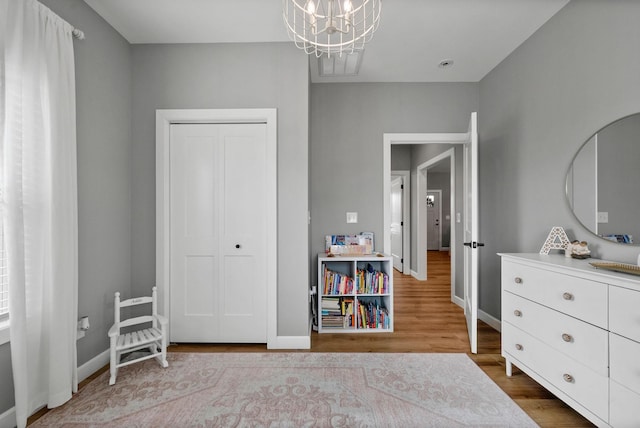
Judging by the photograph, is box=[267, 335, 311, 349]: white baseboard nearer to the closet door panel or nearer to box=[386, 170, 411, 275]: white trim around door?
the closet door panel

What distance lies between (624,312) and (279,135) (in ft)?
8.11

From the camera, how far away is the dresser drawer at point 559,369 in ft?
4.83

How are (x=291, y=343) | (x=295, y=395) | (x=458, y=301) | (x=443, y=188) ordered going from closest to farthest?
(x=295, y=395)
(x=291, y=343)
(x=458, y=301)
(x=443, y=188)

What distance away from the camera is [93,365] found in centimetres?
220

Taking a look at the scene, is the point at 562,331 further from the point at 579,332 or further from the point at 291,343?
the point at 291,343

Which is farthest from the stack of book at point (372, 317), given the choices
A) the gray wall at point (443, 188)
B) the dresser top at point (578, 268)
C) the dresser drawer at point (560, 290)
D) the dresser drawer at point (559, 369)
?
the gray wall at point (443, 188)

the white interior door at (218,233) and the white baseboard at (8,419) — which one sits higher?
the white interior door at (218,233)

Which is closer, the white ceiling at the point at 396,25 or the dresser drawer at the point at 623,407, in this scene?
the dresser drawer at the point at 623,407

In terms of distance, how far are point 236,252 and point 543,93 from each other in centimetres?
292

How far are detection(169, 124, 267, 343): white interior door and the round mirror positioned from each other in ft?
7.93

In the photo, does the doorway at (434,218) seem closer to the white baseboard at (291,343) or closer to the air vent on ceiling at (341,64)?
the air vent on ceiling at (341,64)

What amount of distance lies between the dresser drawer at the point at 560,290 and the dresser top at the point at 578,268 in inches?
1.3

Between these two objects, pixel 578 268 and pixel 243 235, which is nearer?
pixel 578 268

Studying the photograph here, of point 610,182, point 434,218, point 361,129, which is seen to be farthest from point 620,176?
point 434,218
